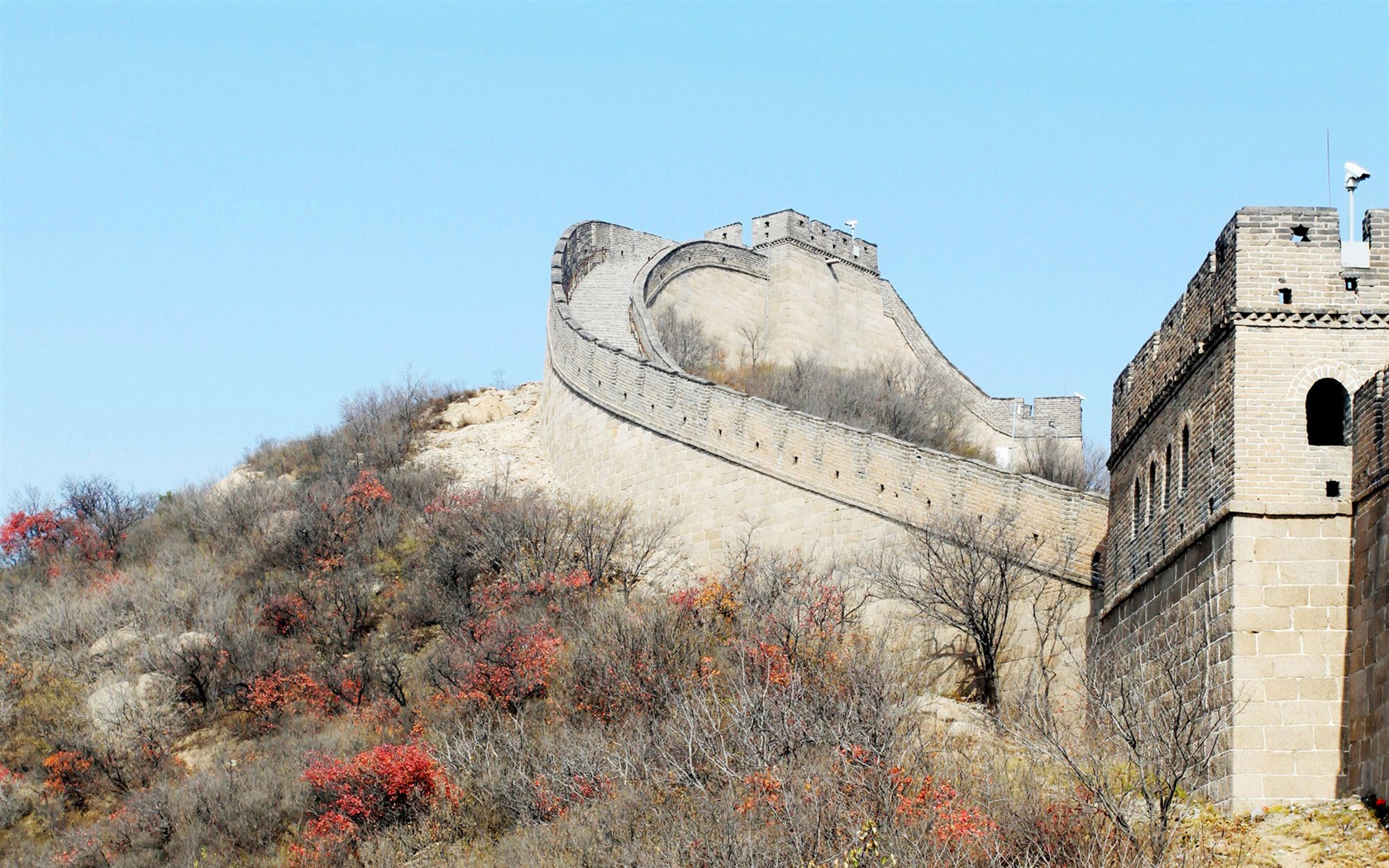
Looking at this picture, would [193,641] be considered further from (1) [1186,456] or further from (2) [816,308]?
(2) [816,308]

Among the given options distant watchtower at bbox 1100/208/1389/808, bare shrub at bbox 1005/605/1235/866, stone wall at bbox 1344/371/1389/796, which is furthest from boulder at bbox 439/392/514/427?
stone wall at bbox 1344/371/1389/796

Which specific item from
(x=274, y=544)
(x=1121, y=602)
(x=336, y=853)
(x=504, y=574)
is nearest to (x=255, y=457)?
(x=274, y=544)

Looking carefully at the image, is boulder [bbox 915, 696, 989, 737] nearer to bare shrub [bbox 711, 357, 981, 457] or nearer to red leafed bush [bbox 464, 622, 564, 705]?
red leafed bush [bbox 464, 622, 564, 705]

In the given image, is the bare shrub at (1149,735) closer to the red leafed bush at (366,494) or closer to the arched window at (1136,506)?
the arched window at (1136,506)

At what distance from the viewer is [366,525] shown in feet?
98.1

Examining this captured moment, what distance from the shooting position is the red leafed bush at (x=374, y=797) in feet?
67.1

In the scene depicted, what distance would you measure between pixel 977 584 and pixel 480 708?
6.21 metres

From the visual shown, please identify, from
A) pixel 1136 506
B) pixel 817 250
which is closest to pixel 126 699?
pixel 1136 506

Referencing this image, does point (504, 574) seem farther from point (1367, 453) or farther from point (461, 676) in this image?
point (1367, 453)

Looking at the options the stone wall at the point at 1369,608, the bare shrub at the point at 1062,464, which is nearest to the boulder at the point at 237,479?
the bare shrub at the point at 1062,464

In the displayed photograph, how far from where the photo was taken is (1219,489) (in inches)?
633

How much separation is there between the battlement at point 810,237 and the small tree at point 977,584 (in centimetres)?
1872

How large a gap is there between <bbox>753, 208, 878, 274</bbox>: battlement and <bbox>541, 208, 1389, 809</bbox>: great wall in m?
11.4

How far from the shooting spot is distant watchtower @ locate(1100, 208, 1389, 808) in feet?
49.5
